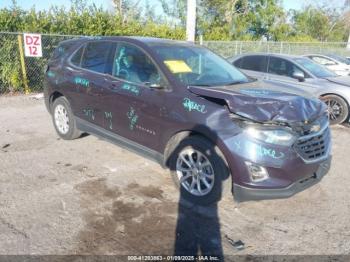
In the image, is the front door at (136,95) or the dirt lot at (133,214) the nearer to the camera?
the dirt lot at (133,214)

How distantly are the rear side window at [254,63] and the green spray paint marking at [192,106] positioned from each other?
581cm

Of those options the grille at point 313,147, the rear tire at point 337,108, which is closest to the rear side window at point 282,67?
the rear tire at point 337,108

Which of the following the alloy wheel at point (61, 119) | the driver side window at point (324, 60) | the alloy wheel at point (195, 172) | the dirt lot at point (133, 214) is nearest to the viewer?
the dirt lot at point (133, 214)

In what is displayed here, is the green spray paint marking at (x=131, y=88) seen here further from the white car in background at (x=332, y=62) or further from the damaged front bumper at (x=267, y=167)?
the white car in background at (x=332, y=62)

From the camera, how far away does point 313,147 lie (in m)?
3.85

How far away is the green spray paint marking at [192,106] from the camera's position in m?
3.90

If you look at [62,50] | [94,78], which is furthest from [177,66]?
[62,50]

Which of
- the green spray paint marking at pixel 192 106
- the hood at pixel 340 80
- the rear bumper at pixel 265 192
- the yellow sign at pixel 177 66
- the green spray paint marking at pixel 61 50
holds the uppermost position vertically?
the green spray paint marking at pixel 61 50

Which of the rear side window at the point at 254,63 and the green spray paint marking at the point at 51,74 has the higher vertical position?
the rear side window at the point at 254,63

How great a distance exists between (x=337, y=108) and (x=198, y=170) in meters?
5.49

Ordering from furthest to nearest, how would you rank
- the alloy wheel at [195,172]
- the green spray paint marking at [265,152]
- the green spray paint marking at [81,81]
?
the green spray paint marking at [81,81] < the alloy wheel at [195,172] < the green spray paint marking at [265,152]

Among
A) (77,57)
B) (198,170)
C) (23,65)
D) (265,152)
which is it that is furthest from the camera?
(23,65)

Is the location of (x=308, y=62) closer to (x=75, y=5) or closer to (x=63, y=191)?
(x=63, y=191)

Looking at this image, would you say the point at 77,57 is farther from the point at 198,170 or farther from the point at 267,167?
the point at 267,167
